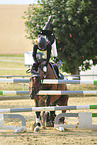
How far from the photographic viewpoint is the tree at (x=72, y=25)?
43.3 feet

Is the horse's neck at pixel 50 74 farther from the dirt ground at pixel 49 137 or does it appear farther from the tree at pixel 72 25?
the tree at pixel 72 25

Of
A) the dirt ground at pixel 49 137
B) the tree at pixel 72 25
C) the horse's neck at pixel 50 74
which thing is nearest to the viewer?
the dirt ground at pixel 49 137

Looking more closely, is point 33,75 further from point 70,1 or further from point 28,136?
point 70,1

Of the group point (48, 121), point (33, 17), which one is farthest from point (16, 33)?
point (48, 121)

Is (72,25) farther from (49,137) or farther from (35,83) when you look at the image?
(49,137)

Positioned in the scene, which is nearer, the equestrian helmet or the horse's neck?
the equestrian helmet

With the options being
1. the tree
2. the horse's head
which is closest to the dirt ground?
the horse's head

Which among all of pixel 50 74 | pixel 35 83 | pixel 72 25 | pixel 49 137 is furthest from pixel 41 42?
pixel 72 25

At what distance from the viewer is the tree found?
43.3 ft

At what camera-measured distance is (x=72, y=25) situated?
44.0 ft

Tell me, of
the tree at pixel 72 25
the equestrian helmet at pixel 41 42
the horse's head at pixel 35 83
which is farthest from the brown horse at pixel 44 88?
the tree at pixel 72 25

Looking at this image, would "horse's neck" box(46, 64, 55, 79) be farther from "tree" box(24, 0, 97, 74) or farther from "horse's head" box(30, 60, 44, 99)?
"tree" box(24, 0, 97, 74)

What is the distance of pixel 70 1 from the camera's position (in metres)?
13.2

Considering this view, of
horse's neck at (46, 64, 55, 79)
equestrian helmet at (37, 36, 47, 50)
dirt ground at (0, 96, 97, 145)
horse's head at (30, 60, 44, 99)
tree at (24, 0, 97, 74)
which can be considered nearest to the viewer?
dirt ground at (0, 96, 97, 145)
